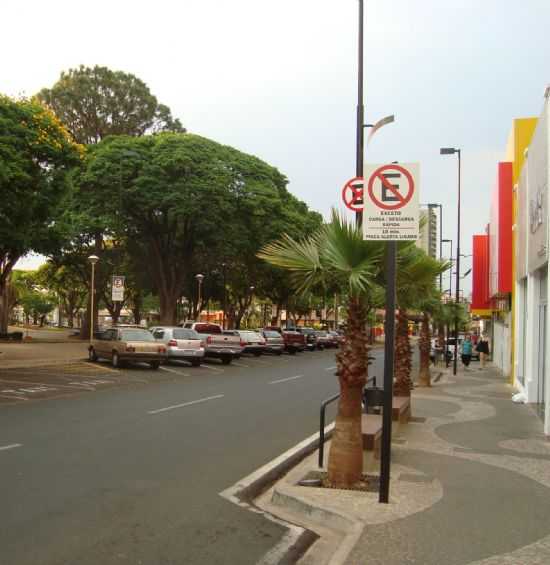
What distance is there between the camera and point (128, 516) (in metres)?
6.35

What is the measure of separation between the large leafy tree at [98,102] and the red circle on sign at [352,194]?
3304 centimetres

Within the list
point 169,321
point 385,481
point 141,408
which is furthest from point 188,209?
point 385,481

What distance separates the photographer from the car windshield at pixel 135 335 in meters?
24.9

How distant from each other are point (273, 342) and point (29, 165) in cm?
2211

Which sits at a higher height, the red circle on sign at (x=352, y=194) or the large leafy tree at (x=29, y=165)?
the large leafy tree at (x=29, y=165)

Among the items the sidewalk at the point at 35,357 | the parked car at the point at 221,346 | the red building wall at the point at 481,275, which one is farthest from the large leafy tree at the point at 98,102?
the red building wall at the point at 481,275

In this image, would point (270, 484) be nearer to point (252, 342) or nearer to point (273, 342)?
point (252, 342)

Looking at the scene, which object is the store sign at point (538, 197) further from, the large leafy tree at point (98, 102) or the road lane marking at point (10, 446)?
the large leafy tree at point (98, 102)

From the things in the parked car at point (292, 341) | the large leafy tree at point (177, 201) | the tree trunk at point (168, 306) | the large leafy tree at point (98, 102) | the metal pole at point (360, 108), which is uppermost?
the large leafy tree at point (98, 102)

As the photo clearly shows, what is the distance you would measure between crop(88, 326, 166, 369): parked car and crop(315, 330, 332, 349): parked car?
27934mm

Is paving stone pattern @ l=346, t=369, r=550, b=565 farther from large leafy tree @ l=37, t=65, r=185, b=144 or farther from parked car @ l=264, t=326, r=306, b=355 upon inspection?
large leafy tree @ l=37, t=65, r=185, b=144

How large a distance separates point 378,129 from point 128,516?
6293 mm

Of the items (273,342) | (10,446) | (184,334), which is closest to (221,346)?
(184,334)

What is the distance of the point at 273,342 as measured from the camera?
131 feet
